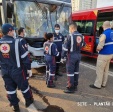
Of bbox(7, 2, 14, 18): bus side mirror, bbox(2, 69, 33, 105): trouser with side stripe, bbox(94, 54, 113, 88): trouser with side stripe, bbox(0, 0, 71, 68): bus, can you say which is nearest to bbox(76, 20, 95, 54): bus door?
bbox(0, 0, 71, 68): bus

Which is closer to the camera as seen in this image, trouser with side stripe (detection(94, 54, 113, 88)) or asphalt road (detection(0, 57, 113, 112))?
asphalt road (detection(0, 57, 113, 112))

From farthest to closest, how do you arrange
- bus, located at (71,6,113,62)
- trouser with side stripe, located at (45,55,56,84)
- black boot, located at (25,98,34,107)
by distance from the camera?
bus, located at (71,6,113,62) → trouser with side stripe, located at (45,55,56,84) → black boot, located at (25,98,34,107)

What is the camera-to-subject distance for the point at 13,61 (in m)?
3.60

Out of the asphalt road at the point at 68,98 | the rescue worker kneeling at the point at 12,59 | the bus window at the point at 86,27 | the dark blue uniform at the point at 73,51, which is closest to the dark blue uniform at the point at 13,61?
the rescue worker kneeling at the point at 12,59

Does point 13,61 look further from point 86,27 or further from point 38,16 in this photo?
point 86,27

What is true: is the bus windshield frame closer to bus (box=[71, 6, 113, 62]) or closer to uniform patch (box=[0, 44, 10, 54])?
bus (box=[71, 6, 113, 62])

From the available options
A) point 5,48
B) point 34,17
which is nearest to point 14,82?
point 5,48

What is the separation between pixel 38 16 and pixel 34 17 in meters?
0.18

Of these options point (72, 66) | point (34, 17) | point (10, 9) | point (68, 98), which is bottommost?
point (68, 98)

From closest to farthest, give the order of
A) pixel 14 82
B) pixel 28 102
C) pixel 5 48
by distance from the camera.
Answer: pixel 5 48 → pixel 14 82 → pixel 28 102

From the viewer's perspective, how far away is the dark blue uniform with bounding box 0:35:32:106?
11.6ft

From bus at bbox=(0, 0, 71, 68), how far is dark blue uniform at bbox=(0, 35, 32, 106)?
8.08 ft

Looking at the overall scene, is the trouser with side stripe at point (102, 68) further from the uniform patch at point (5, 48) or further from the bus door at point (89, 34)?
the bus door at point (89, 34)

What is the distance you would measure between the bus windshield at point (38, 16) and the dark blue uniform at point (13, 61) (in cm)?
276
